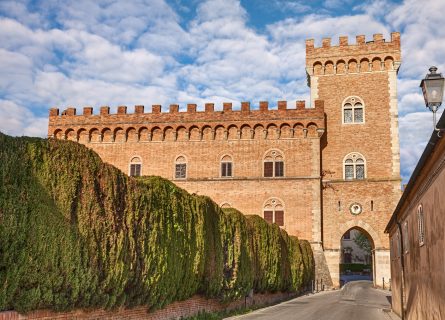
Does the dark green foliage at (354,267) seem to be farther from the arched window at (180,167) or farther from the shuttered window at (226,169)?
the arched window at (180,167)

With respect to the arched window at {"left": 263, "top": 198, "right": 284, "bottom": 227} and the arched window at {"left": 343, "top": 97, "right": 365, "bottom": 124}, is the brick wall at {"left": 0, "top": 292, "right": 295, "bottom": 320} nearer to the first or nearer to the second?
the arched window at {"left": 263, "top": 198, "right": 284, "bottom": 227}

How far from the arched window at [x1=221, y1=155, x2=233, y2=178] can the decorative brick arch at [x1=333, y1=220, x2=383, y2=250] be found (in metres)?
9.09

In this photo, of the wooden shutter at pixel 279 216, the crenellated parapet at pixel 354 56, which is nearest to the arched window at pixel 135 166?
the wooden shutter at pixel 279 216

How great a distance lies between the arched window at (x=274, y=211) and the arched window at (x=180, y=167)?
687 cm

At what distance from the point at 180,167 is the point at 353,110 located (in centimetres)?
1398

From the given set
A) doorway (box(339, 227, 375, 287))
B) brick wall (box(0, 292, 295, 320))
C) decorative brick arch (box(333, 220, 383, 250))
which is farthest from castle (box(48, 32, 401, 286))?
doorway (box(339, 227, 375, 287))

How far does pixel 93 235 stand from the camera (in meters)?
10.5

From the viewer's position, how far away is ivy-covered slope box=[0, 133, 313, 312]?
8688mm

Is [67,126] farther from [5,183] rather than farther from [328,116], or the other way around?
[5,183]

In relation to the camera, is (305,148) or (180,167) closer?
(305,148)

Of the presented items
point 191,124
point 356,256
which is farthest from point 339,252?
point 356,256

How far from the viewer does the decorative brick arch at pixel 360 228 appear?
3588 centimetres

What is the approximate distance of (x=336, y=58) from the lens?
39125 mm

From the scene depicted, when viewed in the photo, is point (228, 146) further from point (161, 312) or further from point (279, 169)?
point (161, 312)
